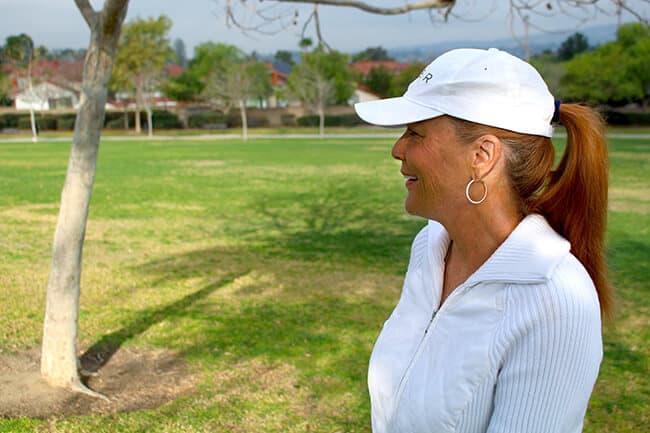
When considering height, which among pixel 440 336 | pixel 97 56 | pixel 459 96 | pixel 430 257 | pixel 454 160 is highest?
pixel 97 56

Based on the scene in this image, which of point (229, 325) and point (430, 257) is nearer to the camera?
point (430, 257)

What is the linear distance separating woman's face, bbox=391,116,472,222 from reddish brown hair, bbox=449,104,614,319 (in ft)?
0.43

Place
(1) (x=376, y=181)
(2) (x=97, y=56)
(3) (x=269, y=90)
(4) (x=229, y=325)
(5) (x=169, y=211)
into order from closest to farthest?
(2) (x=97, y=56) < (4) (x=229, y=325) < (5) (x=169, y=211) < (1) (x=376, y=181) < (3) (x=269, y=90)

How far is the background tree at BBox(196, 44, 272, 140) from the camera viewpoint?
67.6 m

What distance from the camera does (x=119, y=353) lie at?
19.0 ft

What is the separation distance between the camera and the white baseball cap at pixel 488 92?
167 centimetres

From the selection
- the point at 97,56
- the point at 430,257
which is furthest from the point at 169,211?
the point at 430,257

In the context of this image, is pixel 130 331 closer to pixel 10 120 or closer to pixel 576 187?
pixel 576 187

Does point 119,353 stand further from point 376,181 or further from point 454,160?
point 376,181

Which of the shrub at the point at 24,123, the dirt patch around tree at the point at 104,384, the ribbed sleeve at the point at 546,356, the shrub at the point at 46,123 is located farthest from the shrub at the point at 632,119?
the ribbed sleeve at the point at 546,356

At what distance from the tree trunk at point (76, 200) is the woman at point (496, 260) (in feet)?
10.9

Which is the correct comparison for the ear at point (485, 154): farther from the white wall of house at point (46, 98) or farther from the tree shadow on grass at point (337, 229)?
the white wall of house at point (46, 98)

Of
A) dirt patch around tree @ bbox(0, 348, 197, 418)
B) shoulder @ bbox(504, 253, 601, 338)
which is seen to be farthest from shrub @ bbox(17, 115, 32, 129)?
shoulder @ bbox(504, 253, 601, 338)

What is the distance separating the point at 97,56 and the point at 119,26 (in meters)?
0.25
